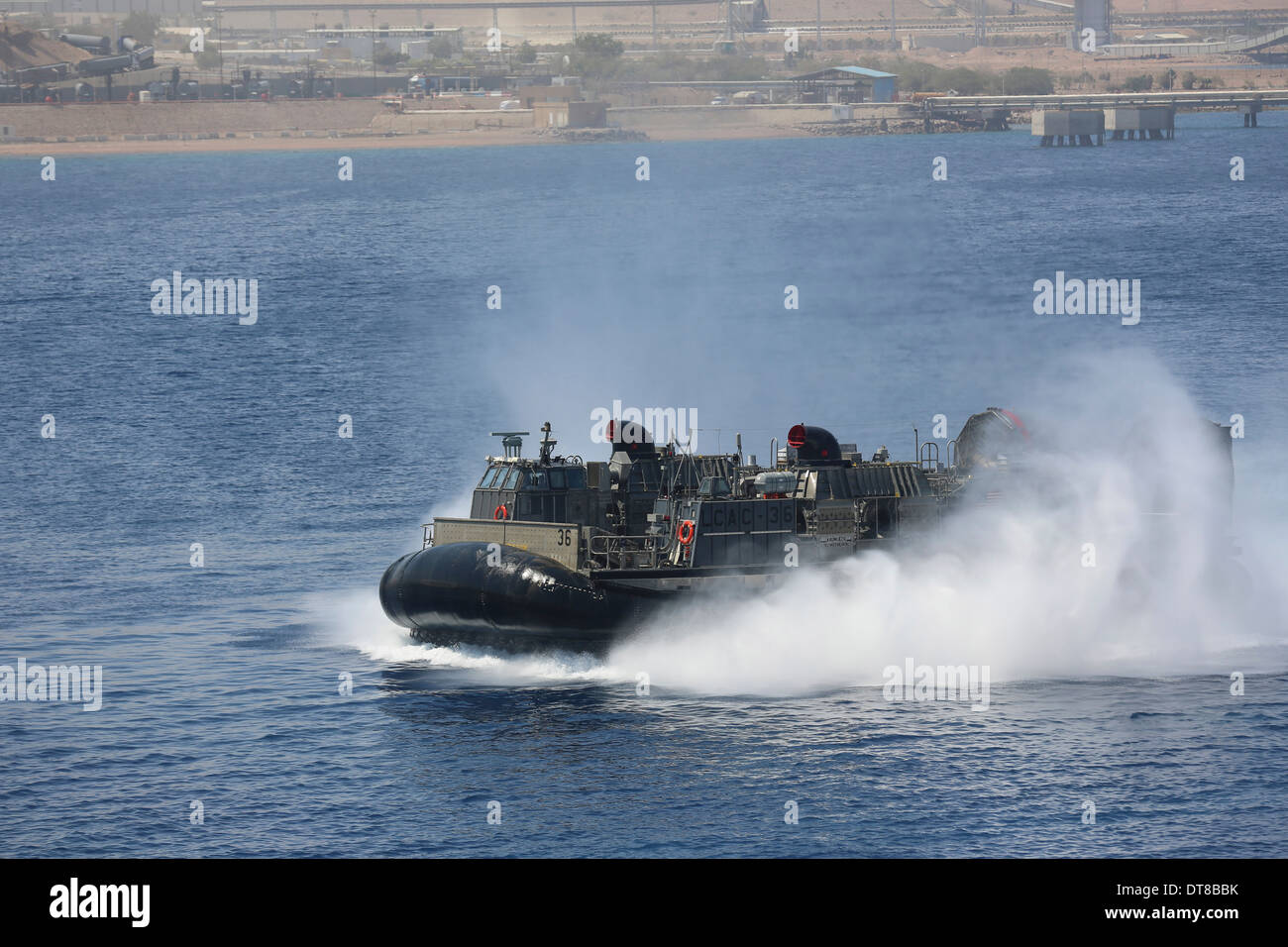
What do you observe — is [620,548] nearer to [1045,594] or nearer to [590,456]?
[1045,594]

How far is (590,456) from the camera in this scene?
193 feet

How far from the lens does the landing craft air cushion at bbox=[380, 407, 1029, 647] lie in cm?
4006

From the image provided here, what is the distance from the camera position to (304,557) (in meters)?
53.2

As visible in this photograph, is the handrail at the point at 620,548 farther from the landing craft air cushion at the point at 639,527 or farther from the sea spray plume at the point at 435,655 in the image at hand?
the sea spray plume at the point at 435,655

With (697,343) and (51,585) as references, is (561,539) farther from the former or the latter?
(697,343)

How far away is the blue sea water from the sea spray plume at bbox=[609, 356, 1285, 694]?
17cm

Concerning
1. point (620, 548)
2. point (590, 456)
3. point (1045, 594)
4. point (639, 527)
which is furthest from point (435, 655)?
point (590, 456)

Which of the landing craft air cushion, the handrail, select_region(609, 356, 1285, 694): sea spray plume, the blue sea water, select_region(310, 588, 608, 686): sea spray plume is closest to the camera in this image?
the blue sea water

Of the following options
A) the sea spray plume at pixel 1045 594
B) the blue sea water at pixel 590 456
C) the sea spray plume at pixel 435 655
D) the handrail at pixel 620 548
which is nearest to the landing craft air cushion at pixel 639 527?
the handrail at pixel 620 548

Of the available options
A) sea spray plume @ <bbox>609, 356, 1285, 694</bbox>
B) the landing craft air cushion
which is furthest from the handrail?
sea spray plume @ <bbox>609, 356, 1285, 694</bbox>

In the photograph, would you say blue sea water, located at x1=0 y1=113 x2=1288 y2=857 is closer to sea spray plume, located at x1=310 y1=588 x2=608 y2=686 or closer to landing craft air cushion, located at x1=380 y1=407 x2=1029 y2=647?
sea spray plume, located at x1=310 y1=588 x2=608 y2=686

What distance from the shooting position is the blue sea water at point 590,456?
31.2m

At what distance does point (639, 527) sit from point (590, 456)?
48.4 feet
